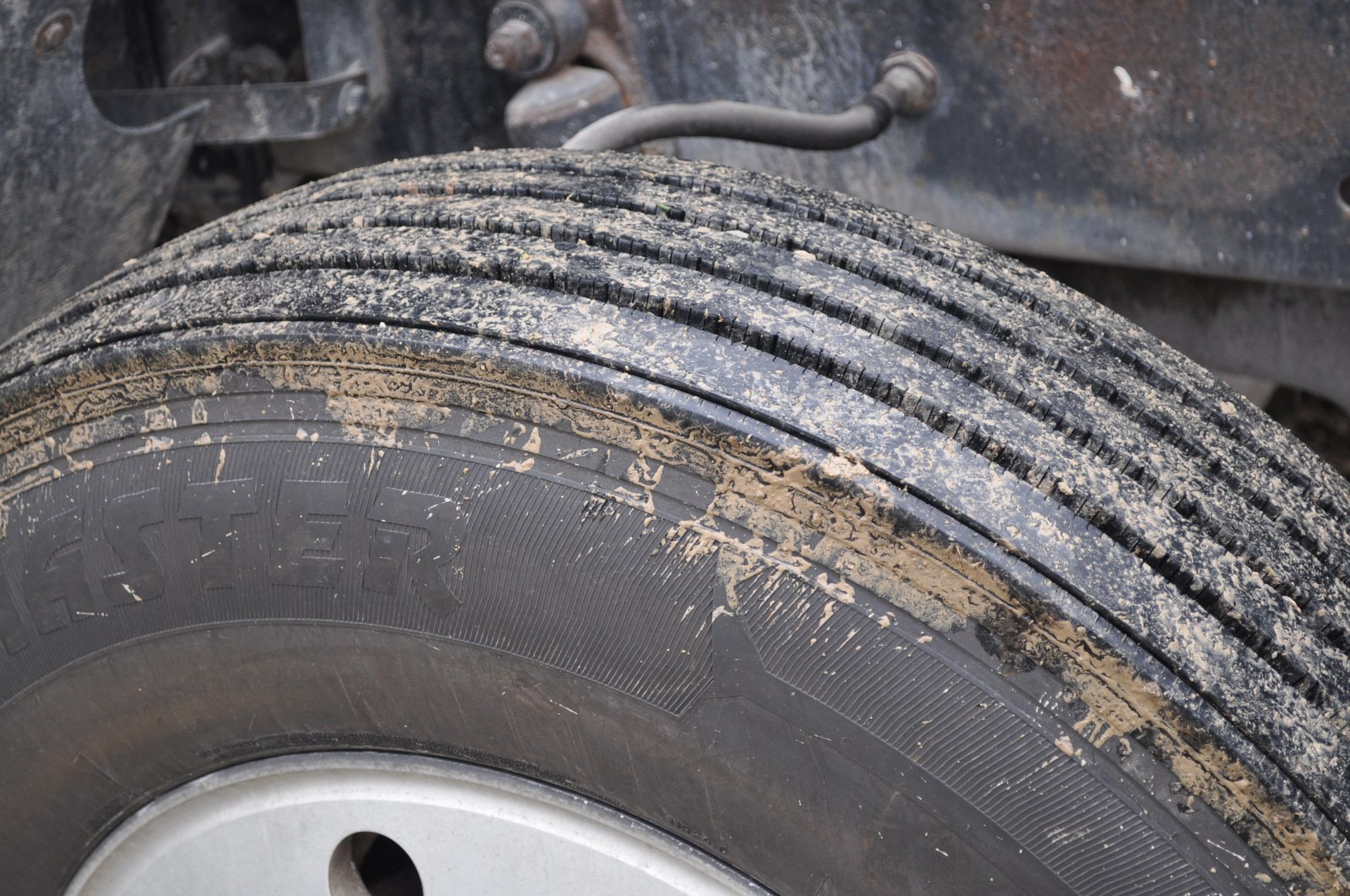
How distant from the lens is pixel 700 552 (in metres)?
0.73

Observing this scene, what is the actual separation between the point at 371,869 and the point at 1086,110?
107 centimetres

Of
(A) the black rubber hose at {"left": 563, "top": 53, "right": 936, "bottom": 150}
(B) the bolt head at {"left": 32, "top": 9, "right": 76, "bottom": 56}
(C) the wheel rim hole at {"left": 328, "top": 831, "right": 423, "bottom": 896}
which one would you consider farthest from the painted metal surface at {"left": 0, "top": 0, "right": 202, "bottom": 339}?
(C) the wheel rim hole at {"left": 328, "top": 831, "right": 423, "bottom": 896}

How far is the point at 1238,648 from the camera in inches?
28.1

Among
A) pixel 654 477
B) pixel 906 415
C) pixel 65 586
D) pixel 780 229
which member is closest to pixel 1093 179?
pixel 780 229

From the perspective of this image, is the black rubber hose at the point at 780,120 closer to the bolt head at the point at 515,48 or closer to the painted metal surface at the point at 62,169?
the bolt head at the point at 515,48

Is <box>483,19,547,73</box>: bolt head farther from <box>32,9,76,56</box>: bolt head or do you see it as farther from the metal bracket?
<box>32,9,76,56</box>: bolt head

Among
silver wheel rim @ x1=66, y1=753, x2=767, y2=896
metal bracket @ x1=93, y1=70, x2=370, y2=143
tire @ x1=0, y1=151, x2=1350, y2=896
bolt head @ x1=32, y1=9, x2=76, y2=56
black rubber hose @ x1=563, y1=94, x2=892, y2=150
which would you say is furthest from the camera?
metal bracket @ x1=93, y1=70, x2=370, y2=143

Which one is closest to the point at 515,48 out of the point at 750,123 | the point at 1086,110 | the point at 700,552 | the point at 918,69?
the point at 750,123

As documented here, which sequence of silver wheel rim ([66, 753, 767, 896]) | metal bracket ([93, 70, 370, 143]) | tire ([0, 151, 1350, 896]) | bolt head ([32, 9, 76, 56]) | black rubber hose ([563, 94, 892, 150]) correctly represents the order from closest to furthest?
tire ([0, 151, 1350, 896])
silver wheel rim ([66, 753, 767, 896])
bolt head ([32, 9, 76, 56])
black rubber hose ([563, 94, 892, 150])
metal bracket ([93, 70, 370, 143])

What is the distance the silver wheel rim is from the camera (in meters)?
0.80

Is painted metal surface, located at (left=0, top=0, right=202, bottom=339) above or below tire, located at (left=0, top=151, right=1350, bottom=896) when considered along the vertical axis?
above

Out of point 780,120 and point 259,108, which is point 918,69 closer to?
point 780,120

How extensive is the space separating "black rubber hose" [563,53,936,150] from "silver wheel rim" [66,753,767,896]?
2.42 ft

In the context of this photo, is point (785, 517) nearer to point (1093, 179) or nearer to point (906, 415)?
point (906, 415)
